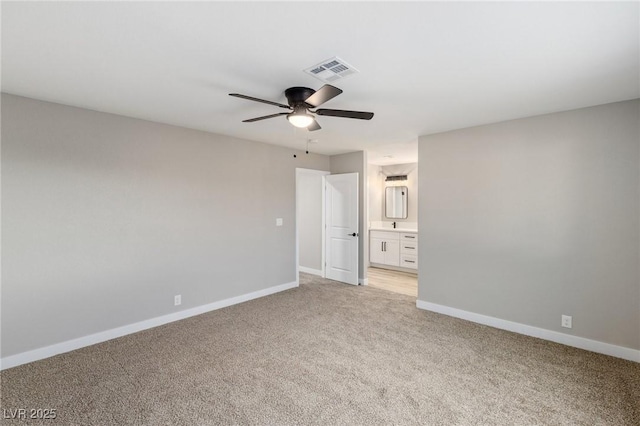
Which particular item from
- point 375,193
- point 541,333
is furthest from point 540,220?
point 375,193

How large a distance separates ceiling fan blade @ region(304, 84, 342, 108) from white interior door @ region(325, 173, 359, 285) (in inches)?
128

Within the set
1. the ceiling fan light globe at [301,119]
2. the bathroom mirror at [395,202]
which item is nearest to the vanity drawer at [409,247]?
the bathroom mirror at [395,202]

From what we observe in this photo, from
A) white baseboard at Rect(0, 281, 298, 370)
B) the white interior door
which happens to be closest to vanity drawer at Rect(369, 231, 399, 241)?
the white interior door

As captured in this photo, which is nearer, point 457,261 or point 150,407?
point 150,407

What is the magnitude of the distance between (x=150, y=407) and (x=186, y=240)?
2119 millimetres

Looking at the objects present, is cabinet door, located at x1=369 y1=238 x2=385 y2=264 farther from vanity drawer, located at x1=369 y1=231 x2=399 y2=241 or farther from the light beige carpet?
the light beige carpet

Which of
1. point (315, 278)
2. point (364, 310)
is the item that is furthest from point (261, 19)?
point (315, 278)

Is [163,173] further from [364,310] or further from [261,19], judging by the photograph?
[364,310]

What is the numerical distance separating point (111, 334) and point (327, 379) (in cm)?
248

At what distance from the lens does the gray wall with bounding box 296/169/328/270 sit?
621cm

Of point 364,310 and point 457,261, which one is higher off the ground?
point 457,261

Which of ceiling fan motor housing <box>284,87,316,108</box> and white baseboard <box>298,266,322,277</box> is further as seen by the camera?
white baseboard <box>298,266,322,277</box>

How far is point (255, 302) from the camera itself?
14.7 ft

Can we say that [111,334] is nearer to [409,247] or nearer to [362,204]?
[362,204]
